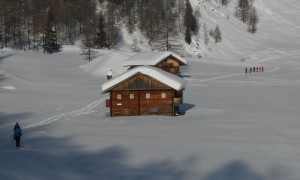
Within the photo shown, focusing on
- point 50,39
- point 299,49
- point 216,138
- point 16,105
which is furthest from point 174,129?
point 299,49

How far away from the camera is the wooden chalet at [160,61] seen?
5866 cm

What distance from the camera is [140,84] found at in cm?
3528

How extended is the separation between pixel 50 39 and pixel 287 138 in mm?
65611

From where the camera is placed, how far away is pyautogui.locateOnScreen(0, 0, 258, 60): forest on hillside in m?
95.3

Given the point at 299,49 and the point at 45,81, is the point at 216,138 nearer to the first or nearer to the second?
the point at 45,81

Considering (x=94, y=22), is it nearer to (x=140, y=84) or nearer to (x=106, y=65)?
(x=106, y=65)

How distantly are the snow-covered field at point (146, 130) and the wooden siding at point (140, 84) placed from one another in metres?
2.63

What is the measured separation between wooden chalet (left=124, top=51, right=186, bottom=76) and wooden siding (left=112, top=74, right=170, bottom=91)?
2305cm

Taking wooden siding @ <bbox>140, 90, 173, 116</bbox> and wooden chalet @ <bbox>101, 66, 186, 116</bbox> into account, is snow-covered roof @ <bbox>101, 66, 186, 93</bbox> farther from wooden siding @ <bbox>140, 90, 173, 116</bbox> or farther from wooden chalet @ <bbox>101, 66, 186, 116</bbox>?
wooden siding @ <bbox>140, 90, 173, 116</bbox>

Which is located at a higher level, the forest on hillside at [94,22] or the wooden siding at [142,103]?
the forest on hillside at [94,22]

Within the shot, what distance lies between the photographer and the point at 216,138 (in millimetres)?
24844

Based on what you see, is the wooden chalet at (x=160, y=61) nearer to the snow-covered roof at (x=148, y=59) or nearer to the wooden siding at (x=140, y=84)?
the snow-covered roof at (x=148, y=59)

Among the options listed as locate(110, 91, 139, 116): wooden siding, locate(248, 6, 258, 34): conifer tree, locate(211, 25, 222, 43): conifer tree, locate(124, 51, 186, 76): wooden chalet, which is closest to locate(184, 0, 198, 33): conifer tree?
locate(211, 25, 222, 43): conifer tree

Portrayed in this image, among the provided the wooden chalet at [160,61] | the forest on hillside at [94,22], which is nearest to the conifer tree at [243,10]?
the forest on hillside at [94,22]
